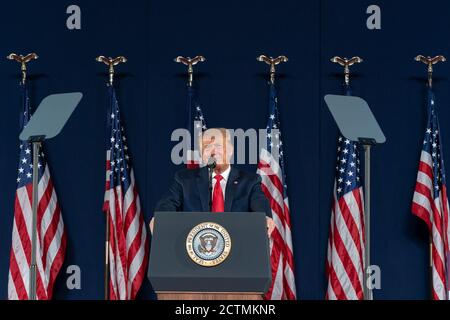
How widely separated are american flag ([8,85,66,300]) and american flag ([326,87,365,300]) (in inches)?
87.8

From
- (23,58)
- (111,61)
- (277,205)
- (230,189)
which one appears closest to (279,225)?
(277,205)

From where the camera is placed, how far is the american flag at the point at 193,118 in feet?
27.6

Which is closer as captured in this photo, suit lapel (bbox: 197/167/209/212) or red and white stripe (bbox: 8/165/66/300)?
suit lapel (bbox: 197/167/209/212)

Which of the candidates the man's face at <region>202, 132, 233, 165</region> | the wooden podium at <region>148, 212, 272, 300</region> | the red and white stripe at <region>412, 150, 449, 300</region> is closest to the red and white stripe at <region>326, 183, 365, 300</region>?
the red and white stripe at <region>412, 150, 449, 300</region>

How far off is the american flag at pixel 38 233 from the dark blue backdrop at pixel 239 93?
0.22 meters

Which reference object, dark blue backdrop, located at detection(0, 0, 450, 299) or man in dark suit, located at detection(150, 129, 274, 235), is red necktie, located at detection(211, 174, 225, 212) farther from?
dark blue backdrop, located at detection(0, 0, 450, 299)

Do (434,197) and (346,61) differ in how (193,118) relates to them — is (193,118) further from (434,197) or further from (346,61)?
(434,197)

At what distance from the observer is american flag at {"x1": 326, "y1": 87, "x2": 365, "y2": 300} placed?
8.23 meters

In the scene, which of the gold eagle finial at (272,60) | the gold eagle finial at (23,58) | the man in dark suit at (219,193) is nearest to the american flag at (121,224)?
the gold eagle finial at (23,58)

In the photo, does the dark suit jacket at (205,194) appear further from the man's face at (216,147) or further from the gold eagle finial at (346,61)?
the gold eagle finial at (346,61)

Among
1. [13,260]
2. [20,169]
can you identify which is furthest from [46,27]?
[13,260]

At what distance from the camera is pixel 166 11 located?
28.9 ft

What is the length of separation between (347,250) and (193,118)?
168 cm
